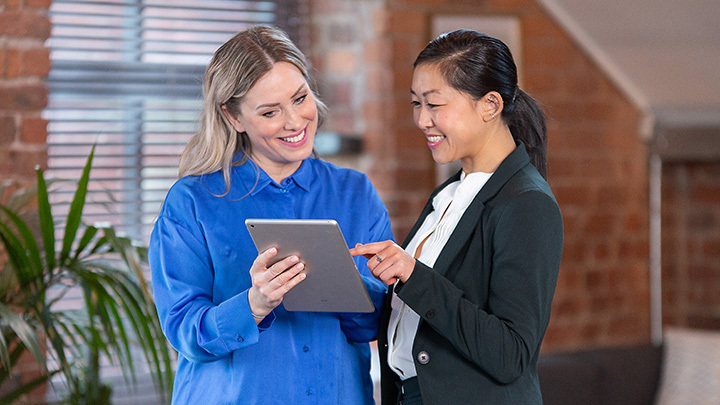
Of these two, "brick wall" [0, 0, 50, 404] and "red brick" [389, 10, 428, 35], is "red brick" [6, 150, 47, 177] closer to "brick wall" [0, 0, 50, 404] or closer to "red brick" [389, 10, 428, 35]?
"brick wall" [0, 0, 50, 404]

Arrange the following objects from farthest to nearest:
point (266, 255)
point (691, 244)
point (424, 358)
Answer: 1. point (691, 244)
2. point (424, 358)
3. point (266, 255)

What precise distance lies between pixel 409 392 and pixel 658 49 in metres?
2.42

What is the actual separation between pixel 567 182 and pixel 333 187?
2060 millimetres

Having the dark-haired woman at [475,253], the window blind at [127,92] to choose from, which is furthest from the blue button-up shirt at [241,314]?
the window blind at [127,92]

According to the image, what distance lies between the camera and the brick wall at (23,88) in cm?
262

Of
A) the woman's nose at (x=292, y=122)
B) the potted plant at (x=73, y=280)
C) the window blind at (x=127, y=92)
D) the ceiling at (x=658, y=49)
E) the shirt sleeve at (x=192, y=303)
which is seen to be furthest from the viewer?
the ceiling at (x=658, y=49)

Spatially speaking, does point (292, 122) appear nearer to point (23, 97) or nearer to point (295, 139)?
point (295, 139)

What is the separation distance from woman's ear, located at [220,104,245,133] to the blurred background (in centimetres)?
115

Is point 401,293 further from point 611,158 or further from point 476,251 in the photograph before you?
point 611,158

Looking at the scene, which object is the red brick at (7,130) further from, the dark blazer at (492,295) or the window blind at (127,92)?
the dark blazer at (492,295)

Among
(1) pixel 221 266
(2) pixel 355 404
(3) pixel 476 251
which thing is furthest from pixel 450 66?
(2) pixel 355 404

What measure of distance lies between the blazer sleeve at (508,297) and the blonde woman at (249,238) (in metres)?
0.30

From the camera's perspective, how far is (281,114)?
1.65 meters

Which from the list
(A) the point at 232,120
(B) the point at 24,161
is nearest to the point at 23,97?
(B) the point at 24,161
